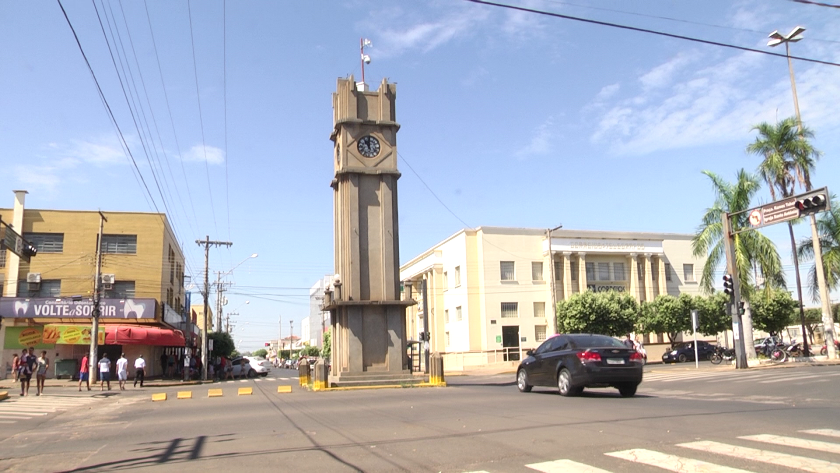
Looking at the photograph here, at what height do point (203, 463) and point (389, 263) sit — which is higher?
point (389, 263)

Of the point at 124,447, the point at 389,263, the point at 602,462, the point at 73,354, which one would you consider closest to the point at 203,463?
the point at 124,447

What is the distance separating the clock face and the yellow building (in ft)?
68.6

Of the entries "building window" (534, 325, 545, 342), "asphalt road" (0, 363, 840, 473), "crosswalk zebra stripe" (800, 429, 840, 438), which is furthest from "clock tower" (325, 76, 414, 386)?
"building window" (534, 325, 545, 342)

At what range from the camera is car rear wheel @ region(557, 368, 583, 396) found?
48.2ft

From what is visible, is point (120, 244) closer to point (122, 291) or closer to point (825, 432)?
point (122, 291)

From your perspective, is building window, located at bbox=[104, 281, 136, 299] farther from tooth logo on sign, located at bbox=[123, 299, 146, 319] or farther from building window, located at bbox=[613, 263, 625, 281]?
building window, located at bbox=[613, 263, 625, 281]

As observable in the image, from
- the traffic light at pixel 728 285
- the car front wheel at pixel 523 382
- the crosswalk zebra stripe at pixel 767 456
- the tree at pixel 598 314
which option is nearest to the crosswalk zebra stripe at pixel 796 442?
the crosswalk zebra stripe at pixel 767 456

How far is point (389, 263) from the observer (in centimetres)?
2641

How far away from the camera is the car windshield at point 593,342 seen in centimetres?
1455

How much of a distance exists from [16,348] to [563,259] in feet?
131

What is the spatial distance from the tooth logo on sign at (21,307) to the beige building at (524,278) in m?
30.1

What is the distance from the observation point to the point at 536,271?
5544 centimetres

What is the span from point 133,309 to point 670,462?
3923cm

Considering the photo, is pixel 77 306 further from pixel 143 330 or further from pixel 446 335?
pixel 446 335
